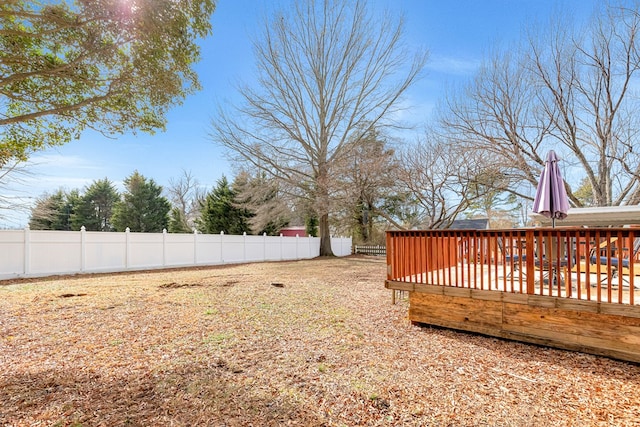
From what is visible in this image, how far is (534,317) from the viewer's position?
3.73 meters

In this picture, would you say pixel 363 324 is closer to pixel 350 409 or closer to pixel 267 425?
pixel 350 409

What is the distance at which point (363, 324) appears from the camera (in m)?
4.60

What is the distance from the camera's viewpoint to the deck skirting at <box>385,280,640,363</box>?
3.24 metres

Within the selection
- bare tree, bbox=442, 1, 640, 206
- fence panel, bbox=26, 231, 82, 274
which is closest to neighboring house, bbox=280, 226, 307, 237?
bare tree, bbox=442, 1, 640, 206

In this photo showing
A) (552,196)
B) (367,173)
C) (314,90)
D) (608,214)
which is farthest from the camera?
(314,90)

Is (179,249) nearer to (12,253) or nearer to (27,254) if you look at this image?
(27,254)

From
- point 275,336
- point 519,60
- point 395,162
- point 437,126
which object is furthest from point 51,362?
point 519,60

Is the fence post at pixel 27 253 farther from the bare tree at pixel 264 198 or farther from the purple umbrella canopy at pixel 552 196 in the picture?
the purple umbrella canopy at pixel 552 196

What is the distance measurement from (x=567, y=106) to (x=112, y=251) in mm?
15977

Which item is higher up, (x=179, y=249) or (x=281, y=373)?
(x=179, y=249)

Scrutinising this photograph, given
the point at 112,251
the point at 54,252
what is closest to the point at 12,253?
the point at 54,252

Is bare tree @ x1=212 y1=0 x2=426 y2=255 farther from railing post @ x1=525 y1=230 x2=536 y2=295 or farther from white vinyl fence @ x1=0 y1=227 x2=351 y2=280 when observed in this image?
railing post @ x1=525 y1=230 x2=536 y2=295

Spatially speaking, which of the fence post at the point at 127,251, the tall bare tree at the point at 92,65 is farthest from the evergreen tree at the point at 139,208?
the tall bare tree at the point at 92,65

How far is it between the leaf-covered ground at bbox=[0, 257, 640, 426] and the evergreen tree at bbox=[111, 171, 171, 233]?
2232cm
